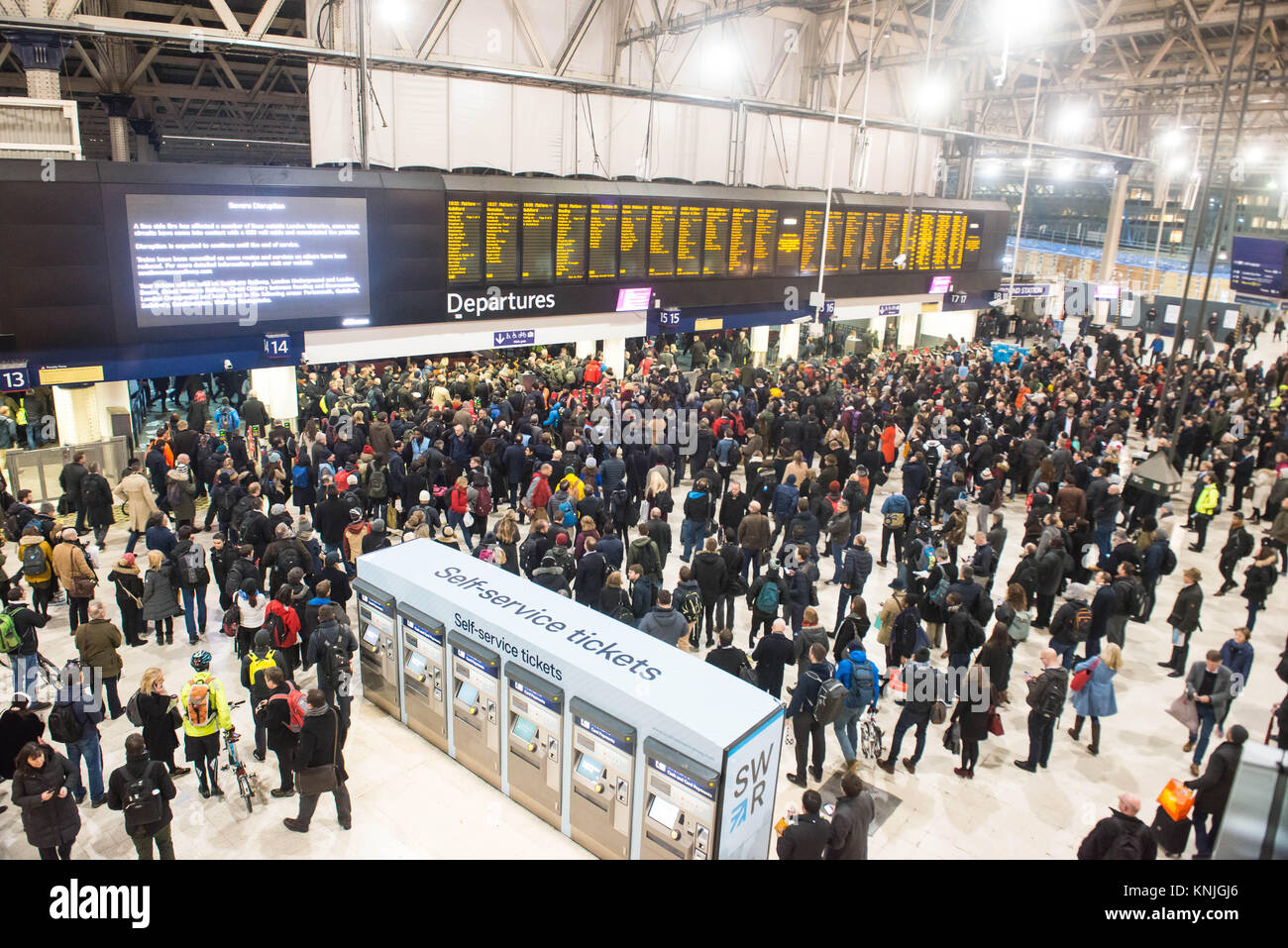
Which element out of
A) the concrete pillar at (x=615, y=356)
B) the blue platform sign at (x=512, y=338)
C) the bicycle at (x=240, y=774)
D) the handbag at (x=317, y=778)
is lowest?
the bicycle at (x=240, y=774)

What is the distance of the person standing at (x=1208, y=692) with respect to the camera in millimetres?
7449

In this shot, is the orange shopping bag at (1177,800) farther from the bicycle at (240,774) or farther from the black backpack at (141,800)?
the black backpack at (141,800)

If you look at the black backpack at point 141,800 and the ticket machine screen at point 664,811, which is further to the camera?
the ticket machine screen at point 664,811

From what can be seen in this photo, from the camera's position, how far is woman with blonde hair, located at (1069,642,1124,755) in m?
7.53

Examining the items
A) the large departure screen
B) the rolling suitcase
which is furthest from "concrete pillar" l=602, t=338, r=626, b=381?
the rolling suitcase

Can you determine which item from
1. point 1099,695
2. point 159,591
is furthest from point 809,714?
point 159,591

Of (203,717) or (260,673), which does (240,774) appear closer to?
(203,717)

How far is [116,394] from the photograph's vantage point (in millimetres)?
13211

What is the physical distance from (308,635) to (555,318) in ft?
30.9

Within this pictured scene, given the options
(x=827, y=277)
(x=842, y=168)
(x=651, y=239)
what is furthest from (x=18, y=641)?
(x=842, y=168)

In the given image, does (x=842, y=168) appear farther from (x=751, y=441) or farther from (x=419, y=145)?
(x=751, y=441)

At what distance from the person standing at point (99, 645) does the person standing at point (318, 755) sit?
2.24m

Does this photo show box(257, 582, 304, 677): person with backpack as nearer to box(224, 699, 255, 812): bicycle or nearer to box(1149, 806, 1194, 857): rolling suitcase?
box(224, 699, 255, 812): bicycle

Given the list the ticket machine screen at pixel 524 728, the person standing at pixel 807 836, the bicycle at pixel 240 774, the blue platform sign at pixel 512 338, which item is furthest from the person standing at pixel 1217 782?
the blue platform sign at pixel 512 338
